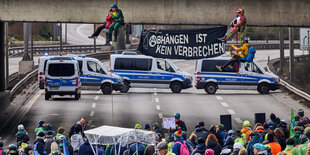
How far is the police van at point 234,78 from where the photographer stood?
39.3 metres

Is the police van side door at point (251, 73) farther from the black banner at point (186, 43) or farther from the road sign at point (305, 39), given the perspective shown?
the black banner at point (186, 43)

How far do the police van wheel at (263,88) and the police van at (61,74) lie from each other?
11.3 meters

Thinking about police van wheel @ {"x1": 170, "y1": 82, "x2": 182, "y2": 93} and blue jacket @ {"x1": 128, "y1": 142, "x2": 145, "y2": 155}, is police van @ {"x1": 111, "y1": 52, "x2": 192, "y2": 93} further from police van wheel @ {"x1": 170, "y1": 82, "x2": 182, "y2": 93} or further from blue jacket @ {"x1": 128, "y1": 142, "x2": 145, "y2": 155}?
blue jacket @ {"x1": 128, "y1": 142, "x2": 145, "y2": 155}

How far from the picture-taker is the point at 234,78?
39.7m

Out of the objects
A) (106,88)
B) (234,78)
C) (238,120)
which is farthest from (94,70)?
(238,120)

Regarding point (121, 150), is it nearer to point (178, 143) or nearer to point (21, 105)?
point (178, 143)

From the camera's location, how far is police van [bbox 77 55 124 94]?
39.0m

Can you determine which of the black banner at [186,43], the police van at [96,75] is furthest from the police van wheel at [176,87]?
the black banner at [186,43]

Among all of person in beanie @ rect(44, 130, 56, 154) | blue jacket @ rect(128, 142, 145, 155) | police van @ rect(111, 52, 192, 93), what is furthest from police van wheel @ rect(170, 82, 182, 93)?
blue jacket @ rect(128, 142, 145, 155)

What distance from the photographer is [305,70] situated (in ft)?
192

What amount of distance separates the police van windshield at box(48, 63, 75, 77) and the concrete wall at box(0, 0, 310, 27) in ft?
28.1

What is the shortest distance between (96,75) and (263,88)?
32.5 feet

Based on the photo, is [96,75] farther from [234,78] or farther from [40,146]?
[40,146]

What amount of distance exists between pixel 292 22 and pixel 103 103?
13.0 m
